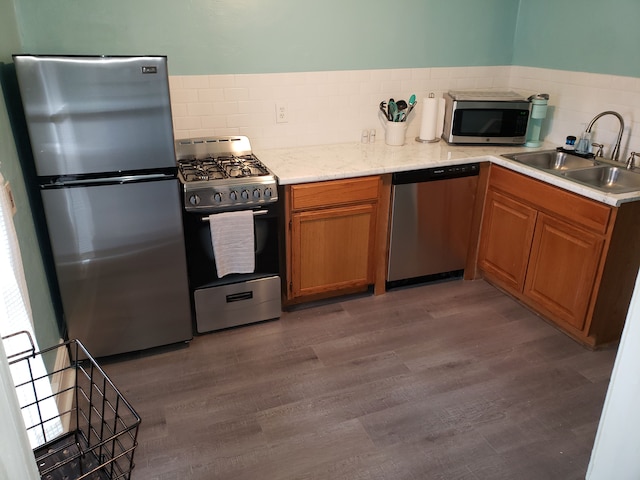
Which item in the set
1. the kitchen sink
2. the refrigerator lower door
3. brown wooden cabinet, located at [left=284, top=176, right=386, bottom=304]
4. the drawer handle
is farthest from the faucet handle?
the refrigerator lower door

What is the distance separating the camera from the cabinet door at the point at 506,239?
3021mm

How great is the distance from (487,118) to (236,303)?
2073mm

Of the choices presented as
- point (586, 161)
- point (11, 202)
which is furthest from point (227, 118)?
point (586, 161)

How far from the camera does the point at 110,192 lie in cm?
231

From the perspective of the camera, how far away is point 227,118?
123 inches

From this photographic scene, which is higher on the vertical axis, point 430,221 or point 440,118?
point 440,118

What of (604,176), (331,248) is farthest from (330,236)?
(604,176)

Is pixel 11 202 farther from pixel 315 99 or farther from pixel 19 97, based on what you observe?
pixel 315 99

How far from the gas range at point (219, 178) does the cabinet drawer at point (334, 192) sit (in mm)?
165

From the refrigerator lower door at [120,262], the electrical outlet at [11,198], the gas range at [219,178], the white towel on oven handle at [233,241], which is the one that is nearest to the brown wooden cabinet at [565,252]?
the gas range at [219,178]

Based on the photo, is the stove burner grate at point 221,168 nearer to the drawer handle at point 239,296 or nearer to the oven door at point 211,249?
the oven door at point 211,249

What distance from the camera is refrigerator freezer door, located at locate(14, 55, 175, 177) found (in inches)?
81.7

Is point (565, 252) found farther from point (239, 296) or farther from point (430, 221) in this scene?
point (239, 296)

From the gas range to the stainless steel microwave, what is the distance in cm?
140
